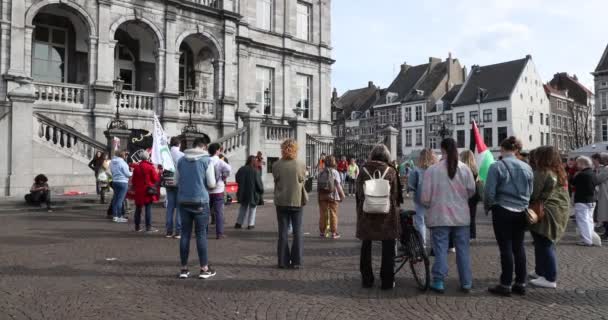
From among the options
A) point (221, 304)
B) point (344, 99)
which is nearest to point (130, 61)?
point (221, 304)

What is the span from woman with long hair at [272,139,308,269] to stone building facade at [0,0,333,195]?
12066 mm

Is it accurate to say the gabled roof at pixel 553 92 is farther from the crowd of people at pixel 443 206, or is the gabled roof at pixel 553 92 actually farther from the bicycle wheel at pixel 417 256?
the bicycle wheel at pixel 417 256

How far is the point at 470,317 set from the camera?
16.2ft

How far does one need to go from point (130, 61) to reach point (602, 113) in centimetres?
5390

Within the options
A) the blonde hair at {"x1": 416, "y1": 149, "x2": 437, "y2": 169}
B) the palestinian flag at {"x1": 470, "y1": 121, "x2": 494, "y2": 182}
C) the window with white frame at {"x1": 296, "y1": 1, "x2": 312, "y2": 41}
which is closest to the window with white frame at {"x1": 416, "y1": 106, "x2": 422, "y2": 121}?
the window with white frame at {"x1": 296, "y1": 1, "x2": 312, "y2": 41}

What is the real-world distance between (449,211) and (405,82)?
70.7 m

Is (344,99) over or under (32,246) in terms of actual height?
over

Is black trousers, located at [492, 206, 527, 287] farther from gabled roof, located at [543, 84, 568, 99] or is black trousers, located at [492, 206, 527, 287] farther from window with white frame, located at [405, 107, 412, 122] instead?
gabled roof, located at [543, 84, 568, 99]

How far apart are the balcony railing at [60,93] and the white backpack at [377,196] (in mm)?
18568

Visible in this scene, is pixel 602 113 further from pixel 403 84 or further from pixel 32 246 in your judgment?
pixel 32 246

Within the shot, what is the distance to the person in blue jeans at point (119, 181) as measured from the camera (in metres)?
11.7

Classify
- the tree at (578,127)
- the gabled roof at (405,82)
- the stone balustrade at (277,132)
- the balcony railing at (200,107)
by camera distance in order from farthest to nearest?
1. the gabled roof at (405,82)
2. the tree at (578,127)
3. the balcony railing at (200,107)
4. the stone balustrade at (277,132)

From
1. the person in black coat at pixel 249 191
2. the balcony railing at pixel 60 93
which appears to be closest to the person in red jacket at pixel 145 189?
the person in black coat at pixel 249 191

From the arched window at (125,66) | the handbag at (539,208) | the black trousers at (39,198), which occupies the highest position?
the arched window at (125,66)
